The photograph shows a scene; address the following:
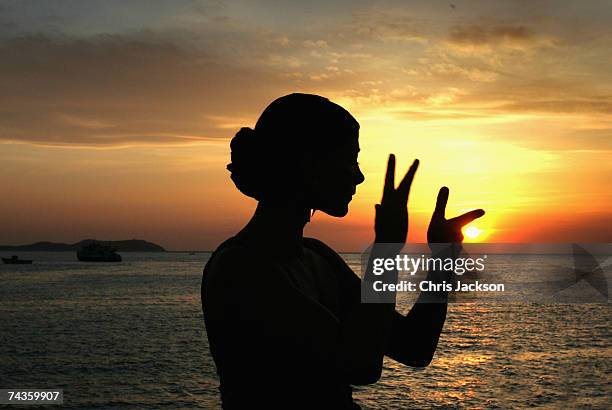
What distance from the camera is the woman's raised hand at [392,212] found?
2.32m

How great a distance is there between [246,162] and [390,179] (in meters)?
0.62

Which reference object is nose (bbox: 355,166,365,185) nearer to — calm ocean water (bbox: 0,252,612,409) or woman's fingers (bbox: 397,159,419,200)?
woman's fingers (bbox: 397,159,419,200)

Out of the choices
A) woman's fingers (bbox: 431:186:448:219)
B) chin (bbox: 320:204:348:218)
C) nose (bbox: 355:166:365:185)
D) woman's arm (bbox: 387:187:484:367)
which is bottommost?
woman's arm (bbox: 387:187:484:367)

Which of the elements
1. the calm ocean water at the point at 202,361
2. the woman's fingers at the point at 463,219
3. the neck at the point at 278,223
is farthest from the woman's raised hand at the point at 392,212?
the calm ocean water at the point at 202,361

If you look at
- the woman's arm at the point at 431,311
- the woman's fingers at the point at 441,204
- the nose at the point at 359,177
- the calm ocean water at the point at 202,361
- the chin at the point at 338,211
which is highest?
the nose at the point at 359,177

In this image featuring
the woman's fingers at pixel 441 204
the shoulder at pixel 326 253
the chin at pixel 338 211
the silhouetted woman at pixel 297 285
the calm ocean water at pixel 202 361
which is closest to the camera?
the silhouetted woman at pixel 297 285

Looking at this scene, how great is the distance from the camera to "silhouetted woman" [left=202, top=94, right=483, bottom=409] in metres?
2.28

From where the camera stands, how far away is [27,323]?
68750 mm

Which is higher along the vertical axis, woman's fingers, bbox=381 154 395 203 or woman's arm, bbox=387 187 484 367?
woman's fingers, bbox=381 154 395 203

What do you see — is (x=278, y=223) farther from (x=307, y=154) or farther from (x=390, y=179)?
(x=390, y=179)

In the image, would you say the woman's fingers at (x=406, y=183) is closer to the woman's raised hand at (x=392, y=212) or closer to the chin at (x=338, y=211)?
the woman's raised hand at (x=392, y=212)

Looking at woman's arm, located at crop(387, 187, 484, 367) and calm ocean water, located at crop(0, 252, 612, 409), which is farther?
calm ocean water, located at crop(0, 252, 612, 409)

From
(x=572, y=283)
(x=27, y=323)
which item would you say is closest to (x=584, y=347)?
(x=27, y=323)

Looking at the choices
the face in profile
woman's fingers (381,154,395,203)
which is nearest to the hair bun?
the face in profile
